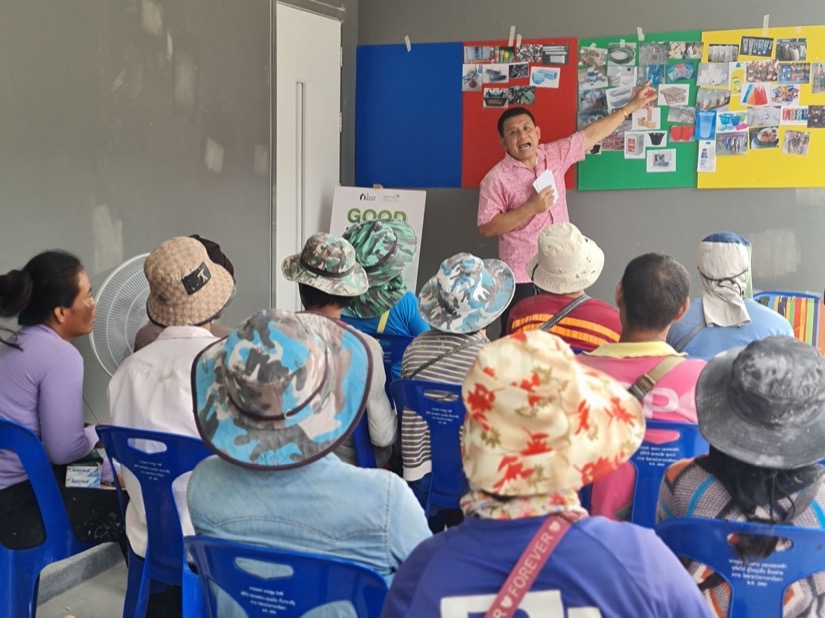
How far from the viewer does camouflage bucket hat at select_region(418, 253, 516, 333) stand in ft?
9.22

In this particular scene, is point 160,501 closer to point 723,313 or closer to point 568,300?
point 568,300

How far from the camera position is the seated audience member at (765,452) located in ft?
5.22

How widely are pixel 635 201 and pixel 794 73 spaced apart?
1.13 metres

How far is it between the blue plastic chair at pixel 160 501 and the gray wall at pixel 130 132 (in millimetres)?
1957

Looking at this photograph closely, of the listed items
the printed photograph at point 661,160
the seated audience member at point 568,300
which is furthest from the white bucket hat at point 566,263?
the printed photograph at point 661,160

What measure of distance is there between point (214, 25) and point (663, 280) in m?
3.32

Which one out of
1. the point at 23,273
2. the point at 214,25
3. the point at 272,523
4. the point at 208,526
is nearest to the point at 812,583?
the point at 272,523

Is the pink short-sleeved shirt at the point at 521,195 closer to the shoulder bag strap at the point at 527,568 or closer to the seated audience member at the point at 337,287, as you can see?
the seated audience member at the point at 337,287

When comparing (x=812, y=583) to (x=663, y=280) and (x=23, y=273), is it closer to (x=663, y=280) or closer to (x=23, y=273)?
(x=663, y=280)

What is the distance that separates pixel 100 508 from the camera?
260cm

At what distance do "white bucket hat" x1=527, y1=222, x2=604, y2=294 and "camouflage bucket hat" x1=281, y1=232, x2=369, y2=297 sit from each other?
0.70 m

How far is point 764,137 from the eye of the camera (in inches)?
211

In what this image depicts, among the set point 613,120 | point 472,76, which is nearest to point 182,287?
point 613,120

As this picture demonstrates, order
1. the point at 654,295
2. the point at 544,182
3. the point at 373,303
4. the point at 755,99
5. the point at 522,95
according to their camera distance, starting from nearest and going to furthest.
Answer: the point at 654,295, the point at 373,303, the point at 544,182, the point at 755,99, the point at 522,95
